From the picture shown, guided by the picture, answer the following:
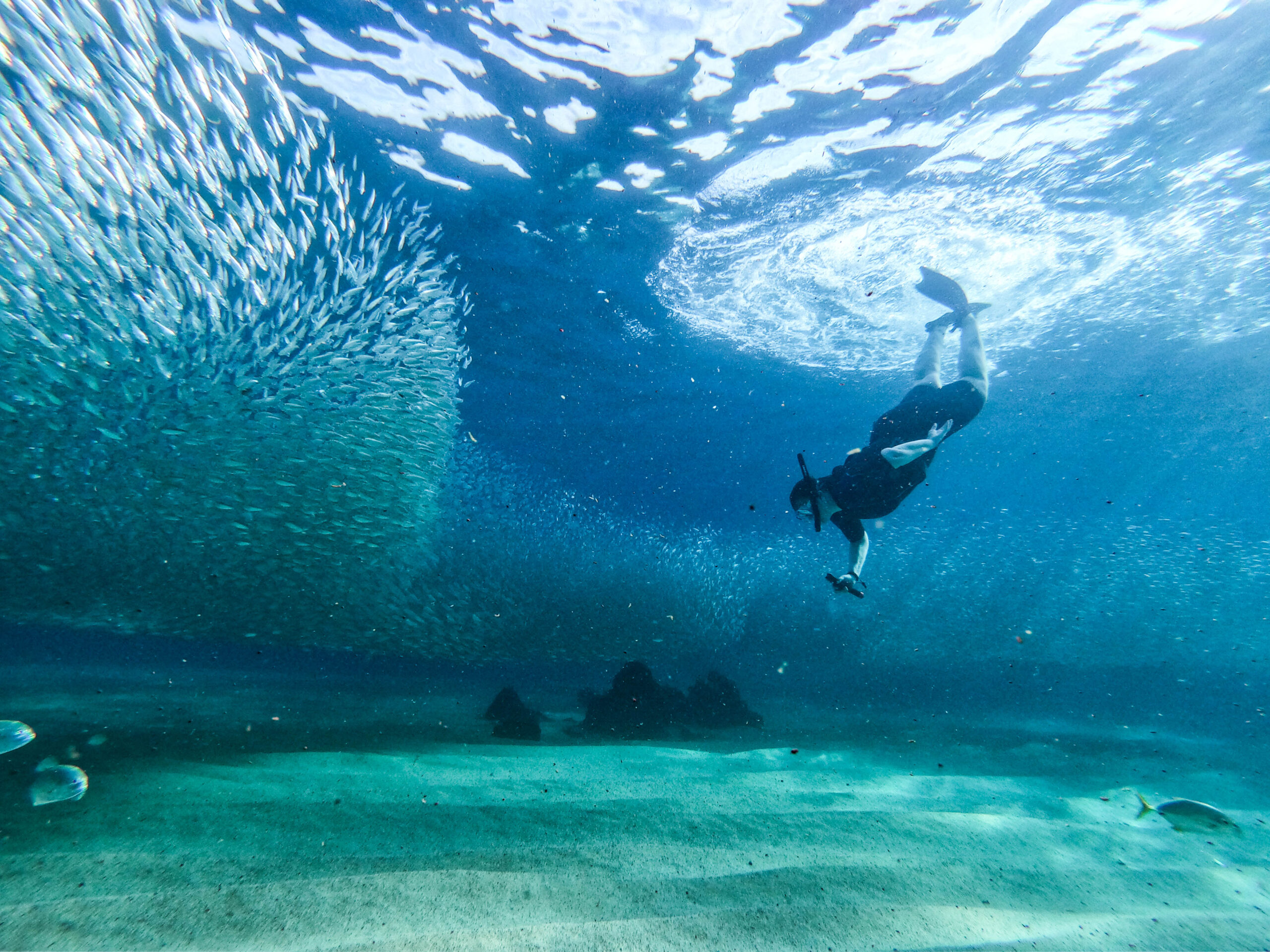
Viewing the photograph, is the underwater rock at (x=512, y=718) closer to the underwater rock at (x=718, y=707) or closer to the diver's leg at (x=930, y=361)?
the underwater rock at (x=718, y=707)

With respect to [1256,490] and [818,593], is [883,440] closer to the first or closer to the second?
[818,593]

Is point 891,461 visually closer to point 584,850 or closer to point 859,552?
point 859,552

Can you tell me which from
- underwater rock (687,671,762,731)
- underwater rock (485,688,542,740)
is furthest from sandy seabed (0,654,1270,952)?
underwater rock (687,671,762,731)

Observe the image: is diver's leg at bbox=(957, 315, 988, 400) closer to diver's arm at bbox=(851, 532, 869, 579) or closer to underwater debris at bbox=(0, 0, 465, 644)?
diver's arm at bbox=(851, 532, 869, 579)

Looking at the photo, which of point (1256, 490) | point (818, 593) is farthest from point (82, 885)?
point (1256, 490)

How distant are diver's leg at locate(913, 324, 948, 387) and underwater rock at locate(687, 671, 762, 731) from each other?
30.1 ft

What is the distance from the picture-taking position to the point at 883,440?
21.7 feet

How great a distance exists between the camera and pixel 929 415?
262 inches

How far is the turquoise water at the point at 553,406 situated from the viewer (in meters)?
3.90

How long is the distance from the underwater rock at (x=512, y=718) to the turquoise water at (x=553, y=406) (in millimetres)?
129

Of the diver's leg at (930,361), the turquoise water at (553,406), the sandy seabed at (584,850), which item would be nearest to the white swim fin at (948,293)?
the diver's leg at (930,361)

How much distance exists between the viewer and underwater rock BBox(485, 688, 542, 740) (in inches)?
401

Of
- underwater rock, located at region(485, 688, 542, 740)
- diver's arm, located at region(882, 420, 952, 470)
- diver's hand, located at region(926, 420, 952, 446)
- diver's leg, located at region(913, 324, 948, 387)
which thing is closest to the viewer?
diver's arm, located at region(882, 420, 952, 470)

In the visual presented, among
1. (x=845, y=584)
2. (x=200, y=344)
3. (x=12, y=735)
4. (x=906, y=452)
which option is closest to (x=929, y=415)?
(x=906, y=452)
